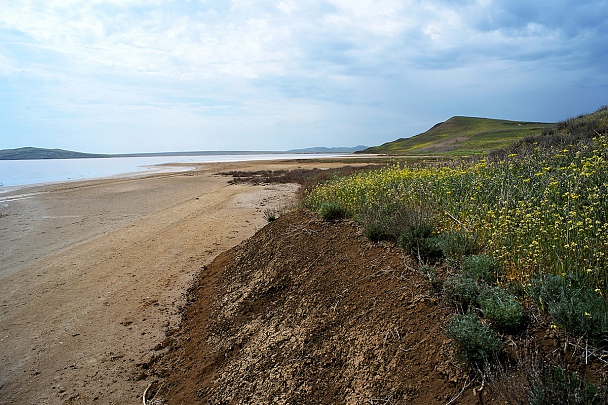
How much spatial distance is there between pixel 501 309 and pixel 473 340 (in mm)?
374

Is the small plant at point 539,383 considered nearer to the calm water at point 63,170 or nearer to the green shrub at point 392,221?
the green shrub at point 392,221

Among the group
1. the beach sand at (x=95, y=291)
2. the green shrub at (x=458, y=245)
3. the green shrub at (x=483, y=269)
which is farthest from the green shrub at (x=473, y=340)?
the beach sand at (x=95, y=291)

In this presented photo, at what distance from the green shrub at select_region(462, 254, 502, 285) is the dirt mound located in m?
0.44

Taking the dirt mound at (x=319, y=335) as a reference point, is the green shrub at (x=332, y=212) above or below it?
above

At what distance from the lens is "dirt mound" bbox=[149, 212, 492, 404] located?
3.26 m

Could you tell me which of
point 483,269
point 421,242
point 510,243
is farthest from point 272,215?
point 483,269

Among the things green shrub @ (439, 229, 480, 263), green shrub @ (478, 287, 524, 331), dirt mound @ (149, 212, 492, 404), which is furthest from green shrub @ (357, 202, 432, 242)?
green shrub @ (478, 287, 524, 331)

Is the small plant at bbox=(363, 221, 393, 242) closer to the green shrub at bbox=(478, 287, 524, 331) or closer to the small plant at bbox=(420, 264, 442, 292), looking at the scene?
the small plant at bbox=(420, 264, 442, 292)

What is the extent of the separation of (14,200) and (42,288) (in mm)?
19460

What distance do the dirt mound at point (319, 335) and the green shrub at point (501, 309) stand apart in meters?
0.38

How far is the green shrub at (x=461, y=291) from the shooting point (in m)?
3.44

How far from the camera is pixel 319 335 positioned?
4141 mm

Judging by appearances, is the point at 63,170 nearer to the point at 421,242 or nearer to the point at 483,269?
the point at 421,242

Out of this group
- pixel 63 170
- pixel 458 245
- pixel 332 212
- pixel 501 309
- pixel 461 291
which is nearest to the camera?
pixel 501 309
